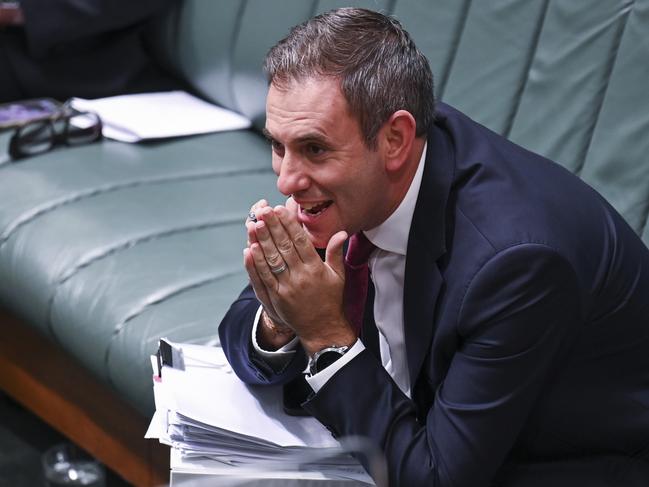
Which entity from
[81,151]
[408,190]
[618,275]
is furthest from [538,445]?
[81,151]

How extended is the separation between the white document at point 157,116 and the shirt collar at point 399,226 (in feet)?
4.03

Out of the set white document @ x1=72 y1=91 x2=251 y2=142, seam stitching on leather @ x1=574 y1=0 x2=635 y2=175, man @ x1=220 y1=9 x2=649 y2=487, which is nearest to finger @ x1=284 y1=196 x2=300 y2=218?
man @ x1=220 y1=9 x2=649 y2=487

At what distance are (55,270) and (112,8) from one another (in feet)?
2.93

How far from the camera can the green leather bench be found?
204 centimetres

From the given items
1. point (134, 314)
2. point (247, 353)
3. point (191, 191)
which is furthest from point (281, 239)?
point (191, 191)

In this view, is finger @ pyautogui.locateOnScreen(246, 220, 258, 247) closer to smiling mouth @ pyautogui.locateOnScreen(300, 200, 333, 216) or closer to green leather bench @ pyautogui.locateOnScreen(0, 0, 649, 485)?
smiling mouth @ pyautogui.locateOnScreen(300, 200, 333, 216)

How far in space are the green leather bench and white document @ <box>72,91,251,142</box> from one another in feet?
0.14

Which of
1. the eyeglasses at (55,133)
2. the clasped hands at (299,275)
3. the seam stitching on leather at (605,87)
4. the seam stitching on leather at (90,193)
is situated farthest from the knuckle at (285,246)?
the eyeglasses at (55,133)

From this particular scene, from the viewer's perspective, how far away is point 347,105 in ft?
4.68

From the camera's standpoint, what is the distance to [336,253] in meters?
1.50

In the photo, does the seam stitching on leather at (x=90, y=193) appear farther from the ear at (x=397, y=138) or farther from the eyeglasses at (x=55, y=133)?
the ear at (x=397, y=138)

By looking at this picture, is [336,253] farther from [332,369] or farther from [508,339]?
[508,339]

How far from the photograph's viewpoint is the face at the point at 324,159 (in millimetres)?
1432

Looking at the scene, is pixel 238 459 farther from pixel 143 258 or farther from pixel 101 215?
pixel 101 215
